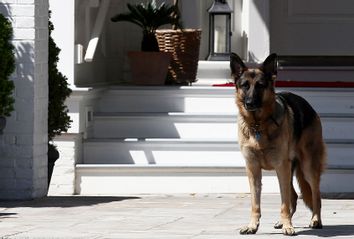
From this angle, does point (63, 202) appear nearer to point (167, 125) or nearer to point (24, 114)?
point (24, 114)

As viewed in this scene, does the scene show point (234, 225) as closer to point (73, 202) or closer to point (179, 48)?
point (73, 202)

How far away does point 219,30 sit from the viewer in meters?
14.9

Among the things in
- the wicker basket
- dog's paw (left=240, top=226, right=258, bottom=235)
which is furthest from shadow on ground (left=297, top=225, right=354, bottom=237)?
the wicker basket

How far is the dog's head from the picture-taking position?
29.7ft

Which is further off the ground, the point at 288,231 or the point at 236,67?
the point at 236,67

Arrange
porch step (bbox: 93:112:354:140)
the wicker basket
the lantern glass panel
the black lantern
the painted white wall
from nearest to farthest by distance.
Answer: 1. the painted white wall
2. porch step (bbox: 93:112:354:140)
3. the wicker basket
4. the black lantern
5. the lantern glass panel

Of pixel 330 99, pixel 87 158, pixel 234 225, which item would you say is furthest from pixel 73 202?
pixel 330 99

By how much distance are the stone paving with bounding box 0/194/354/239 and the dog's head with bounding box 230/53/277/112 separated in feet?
3.20

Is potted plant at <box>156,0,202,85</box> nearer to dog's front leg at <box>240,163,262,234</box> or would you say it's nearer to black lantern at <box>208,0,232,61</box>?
black lantern at <box>208,0,232,61</box>

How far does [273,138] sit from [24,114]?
301 cm

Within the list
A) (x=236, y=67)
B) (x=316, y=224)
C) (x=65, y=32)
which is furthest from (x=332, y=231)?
(x=65, y=32)

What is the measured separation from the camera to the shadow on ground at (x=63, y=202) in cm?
1108

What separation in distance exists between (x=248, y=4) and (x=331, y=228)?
5.56m

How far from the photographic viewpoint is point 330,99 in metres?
13.0
